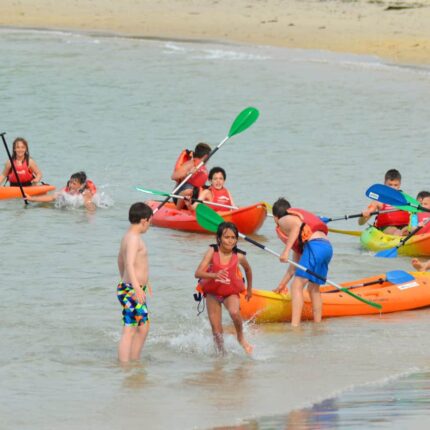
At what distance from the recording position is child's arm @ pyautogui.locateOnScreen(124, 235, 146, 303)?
310 inches

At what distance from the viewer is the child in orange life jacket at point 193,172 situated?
530 inches

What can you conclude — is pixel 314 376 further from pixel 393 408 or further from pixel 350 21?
pixel 350 21

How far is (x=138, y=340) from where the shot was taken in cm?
830

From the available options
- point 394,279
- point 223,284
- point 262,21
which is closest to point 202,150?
point 394,279

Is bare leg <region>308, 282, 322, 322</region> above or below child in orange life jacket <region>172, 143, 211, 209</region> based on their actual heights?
below

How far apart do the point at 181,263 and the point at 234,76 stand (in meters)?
13.5

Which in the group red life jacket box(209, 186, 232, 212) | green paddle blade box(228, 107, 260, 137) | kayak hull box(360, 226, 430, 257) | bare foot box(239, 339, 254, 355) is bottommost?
bare foot box(239, 339, 254, 355)

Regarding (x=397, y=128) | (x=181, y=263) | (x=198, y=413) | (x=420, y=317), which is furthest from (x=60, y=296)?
(x=397, y=128)

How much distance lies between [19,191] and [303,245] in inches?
250

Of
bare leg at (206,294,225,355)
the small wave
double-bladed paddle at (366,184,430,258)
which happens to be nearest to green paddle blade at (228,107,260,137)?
double-bladed paddle at (366,184,430,258)

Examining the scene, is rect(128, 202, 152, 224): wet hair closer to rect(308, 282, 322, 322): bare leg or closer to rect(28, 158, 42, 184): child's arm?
rect(308, 282, 322, 322): bare leg

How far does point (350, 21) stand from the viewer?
27938 mm

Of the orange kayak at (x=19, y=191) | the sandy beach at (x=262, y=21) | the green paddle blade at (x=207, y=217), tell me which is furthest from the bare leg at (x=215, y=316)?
the sandy beach at (x=262, y=21)

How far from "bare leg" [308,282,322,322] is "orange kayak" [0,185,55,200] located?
6.16 m
